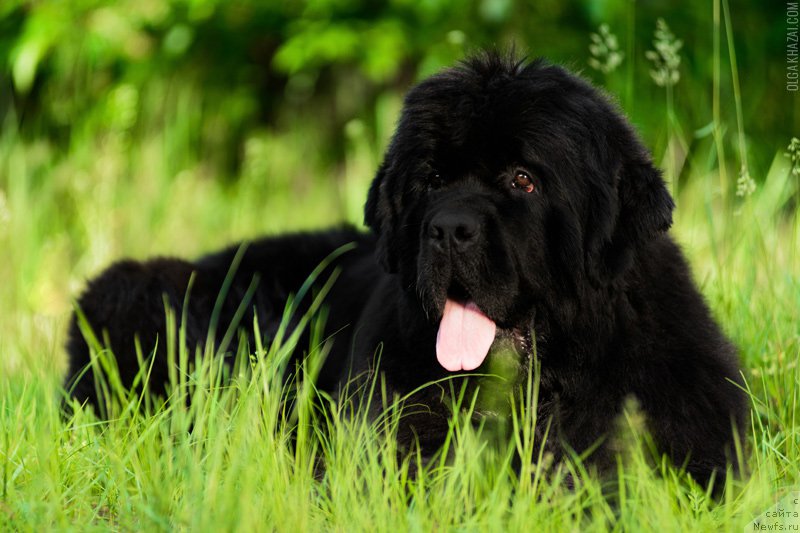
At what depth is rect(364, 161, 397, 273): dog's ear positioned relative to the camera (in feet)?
10.7

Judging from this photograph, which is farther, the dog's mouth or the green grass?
the dog's mouth

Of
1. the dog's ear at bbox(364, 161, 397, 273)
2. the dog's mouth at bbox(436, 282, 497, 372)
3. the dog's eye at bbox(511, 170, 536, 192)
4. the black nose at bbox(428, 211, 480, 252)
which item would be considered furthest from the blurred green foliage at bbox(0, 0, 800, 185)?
the black nose at bbox(428, 211, 480, 252)

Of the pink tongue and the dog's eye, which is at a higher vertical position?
the dog's eye

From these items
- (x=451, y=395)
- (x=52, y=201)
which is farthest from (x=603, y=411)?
(x=52, y=201)

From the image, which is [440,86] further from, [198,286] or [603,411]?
[198,286]

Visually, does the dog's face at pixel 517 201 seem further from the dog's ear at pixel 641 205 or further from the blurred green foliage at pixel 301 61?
the blurred green foliage at pixel 301 61

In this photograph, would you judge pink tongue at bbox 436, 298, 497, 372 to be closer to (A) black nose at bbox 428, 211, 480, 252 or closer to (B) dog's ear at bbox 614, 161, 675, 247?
(A) black nose at bbox 428, 211, 480, 252

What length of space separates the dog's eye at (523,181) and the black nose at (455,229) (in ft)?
0.80

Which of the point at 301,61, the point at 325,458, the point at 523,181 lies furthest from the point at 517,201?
the point at 301,61

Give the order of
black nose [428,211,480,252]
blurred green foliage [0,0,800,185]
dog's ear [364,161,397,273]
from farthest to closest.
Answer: blurred green foliage [0,0,800,185], dog's ear [364,161,397,273], black nose [428,211,480,252]

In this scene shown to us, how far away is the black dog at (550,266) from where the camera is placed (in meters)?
2.93

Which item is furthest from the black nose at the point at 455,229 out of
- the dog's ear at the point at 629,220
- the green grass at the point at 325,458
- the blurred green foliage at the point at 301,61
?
→ the blurred green foliage at the point at 301,61

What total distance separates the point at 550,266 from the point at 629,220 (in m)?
0.30

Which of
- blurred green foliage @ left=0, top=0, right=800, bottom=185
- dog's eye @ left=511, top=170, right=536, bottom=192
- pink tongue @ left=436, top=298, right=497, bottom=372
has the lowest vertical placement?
pink tongue @ left=436, top=298, right=497, bottom=372
